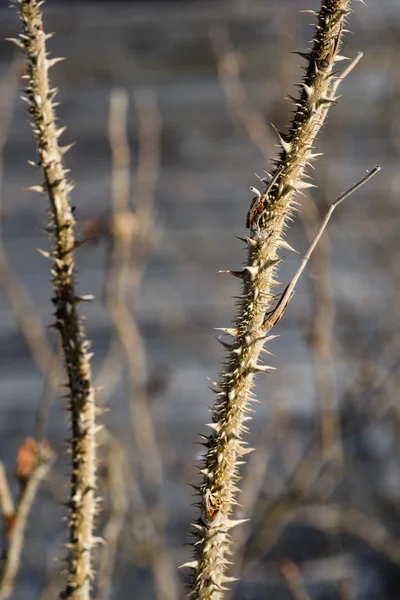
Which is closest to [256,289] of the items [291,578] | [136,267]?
[291,578]

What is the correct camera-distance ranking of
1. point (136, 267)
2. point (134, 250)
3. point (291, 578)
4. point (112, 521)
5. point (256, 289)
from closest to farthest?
point (256, 289)
point (112, 521)
point (291, 578)
point (134, 250)
point (136, 267)

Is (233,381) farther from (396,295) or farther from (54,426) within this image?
(54,426)

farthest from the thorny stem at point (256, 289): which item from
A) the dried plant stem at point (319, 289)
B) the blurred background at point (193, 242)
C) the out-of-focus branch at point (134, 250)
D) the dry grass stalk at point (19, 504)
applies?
the blurred background at point (193, 242)

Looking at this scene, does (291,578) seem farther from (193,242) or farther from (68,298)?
(193,242)

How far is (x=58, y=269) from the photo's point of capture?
659 mm

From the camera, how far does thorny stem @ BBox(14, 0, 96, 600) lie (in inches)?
23.3

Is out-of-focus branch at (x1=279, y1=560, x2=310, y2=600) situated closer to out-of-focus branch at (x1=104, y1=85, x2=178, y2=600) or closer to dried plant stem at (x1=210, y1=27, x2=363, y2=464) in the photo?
out-of-focus branch at (x1=104, y1=85, x2=178, y2=600)

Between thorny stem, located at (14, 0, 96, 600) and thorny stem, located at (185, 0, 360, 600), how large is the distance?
148 mm

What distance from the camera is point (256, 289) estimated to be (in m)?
0.54

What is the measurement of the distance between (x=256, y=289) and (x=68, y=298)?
209mm

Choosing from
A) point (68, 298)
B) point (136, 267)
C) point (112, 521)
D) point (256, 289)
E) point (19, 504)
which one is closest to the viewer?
point (256, 289)

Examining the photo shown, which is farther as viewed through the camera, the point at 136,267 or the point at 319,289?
the point at 136,267

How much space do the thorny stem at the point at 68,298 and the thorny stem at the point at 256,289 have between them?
0.15 meters

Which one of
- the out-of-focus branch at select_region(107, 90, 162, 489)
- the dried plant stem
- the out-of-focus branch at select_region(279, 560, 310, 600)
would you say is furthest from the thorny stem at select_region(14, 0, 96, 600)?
the dried plant stem
